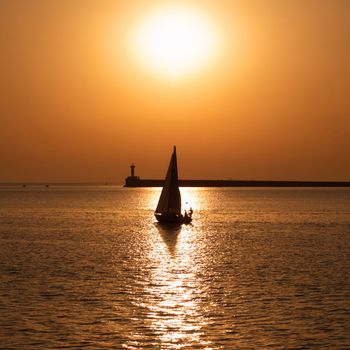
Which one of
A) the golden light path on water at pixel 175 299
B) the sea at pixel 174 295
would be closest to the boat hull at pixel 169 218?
the sea at pixel 174 295

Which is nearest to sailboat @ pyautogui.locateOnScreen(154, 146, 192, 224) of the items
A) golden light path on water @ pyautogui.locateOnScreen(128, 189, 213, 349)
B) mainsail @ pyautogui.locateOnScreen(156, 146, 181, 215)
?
mainsail @ pyautogui.locateOnScreen(156, 146, 181, 215)

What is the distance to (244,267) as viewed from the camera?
55.2 meters

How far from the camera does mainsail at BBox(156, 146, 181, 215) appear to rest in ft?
310

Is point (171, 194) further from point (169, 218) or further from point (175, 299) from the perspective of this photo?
point (175, 299)

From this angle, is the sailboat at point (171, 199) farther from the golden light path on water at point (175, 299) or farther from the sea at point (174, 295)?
the golden light path on water at point (175, 299)

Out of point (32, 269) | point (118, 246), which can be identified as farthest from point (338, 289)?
point (118, 246)

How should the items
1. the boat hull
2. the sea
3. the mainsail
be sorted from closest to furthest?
the sea
the mainsail
the boat hull

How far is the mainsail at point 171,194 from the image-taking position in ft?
310

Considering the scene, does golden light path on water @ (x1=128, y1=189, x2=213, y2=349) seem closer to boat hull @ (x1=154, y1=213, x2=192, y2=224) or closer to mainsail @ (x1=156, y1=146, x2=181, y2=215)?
mainsail @ (x1=156, y1=146, x2=181, y2=215)

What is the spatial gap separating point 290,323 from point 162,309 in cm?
665

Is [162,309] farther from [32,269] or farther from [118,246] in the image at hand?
[118,246]

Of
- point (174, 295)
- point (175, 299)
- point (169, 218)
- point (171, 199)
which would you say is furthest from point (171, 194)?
point (175, 299)

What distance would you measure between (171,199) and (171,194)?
6.62 ft

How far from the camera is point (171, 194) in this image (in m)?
96.5
